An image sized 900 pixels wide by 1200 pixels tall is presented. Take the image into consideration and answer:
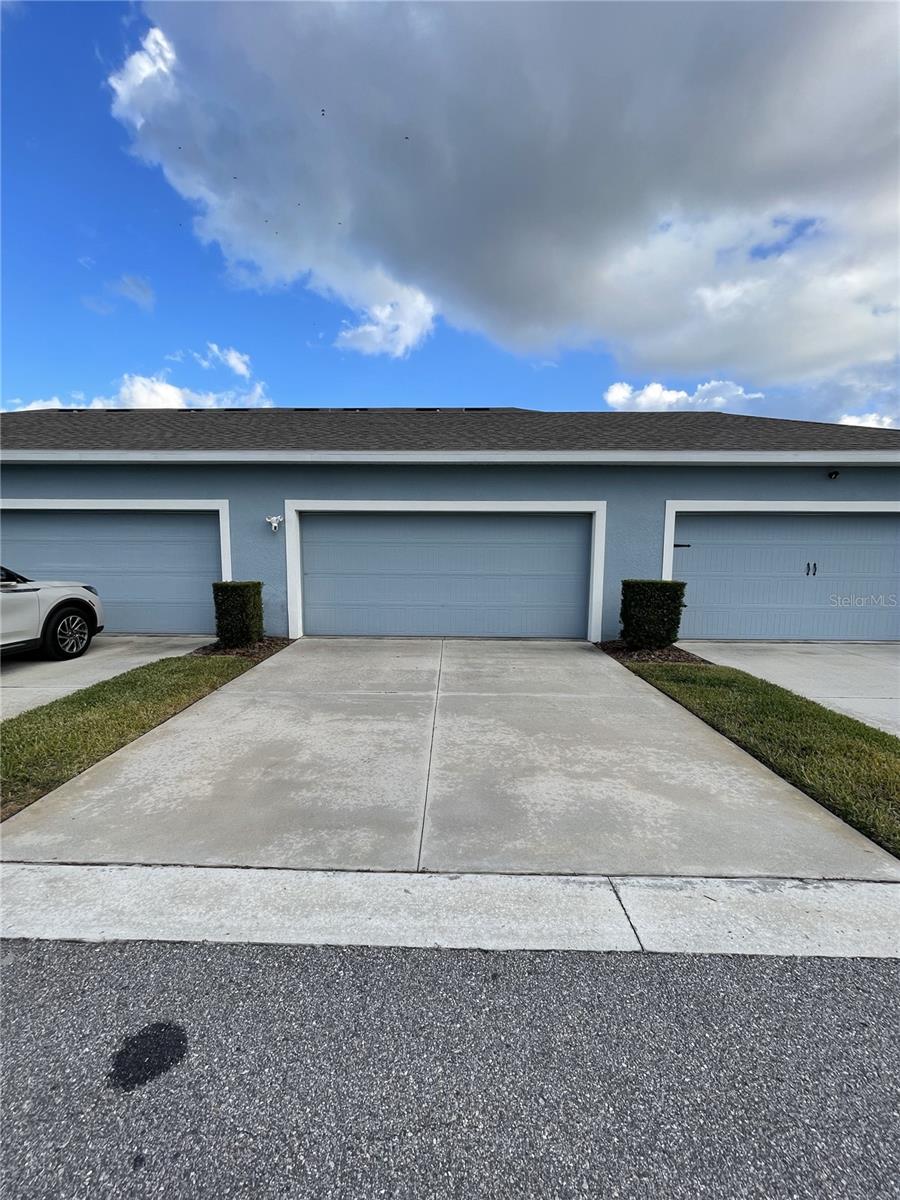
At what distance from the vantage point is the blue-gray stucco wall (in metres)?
8.46

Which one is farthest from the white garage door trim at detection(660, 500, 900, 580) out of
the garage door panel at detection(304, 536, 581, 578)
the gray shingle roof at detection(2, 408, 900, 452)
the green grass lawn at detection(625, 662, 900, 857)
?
the green grass lawn at detection(625, 662, 900, 857)

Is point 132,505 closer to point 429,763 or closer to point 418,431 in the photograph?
point 418,431

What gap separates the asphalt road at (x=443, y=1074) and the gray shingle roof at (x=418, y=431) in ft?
24.1

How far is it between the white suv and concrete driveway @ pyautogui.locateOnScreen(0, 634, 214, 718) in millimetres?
241

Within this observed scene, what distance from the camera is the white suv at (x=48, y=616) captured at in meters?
6.69

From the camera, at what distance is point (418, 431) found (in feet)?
32.3

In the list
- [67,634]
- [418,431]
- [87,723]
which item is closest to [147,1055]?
[87,723]

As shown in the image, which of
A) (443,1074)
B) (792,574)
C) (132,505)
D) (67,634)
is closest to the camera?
(443,1074)

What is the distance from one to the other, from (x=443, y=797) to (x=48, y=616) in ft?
20.6

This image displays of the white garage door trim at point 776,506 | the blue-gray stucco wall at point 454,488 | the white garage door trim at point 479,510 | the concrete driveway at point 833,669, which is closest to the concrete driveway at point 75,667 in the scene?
the blue-gray stucco wall at point 454,488

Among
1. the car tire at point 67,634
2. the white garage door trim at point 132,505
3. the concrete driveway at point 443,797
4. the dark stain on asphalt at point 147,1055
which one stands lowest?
the dark stain on asphalt at point 147,1055

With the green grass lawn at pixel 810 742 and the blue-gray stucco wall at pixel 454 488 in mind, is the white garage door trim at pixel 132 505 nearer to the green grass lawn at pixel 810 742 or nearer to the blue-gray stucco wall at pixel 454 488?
the blue-gray stucco wall at pixel 454 488

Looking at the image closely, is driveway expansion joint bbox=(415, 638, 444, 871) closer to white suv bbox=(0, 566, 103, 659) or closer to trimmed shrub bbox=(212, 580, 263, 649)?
trimmed shrub bbox=(212, 580, 263, 649)

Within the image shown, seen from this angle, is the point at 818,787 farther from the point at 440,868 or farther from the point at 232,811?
the point at 232,811
